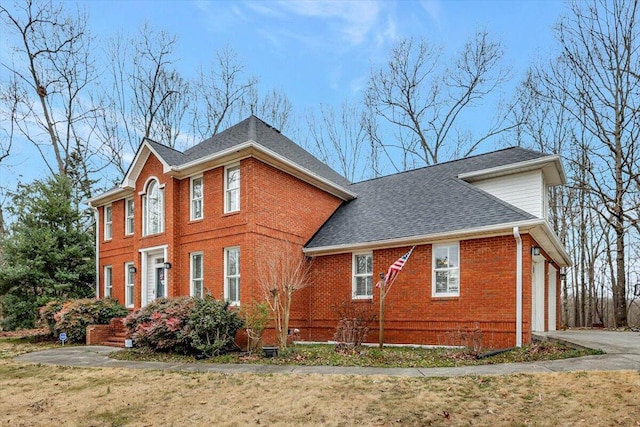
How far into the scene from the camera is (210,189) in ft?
46.2

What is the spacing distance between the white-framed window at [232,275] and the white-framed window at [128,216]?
6784mm

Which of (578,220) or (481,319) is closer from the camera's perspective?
(481,319)

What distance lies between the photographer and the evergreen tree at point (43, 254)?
17859 mm

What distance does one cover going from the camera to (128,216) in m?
18.2

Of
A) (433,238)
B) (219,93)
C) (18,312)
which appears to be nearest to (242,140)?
(433,238)

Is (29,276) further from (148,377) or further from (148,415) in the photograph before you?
(148,415)

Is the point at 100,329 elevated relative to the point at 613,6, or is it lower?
lower

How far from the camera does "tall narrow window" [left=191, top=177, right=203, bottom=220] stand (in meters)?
14.7

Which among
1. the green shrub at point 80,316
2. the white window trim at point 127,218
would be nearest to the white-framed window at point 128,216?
the white window trim at point 127,218

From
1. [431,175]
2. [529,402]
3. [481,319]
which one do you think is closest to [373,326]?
[481,319]

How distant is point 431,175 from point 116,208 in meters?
13.7

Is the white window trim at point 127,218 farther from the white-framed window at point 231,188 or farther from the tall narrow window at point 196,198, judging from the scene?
the white-framed window at point 231,188

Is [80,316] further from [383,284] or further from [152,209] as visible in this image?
[383,284]

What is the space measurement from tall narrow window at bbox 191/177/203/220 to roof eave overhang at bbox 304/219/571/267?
398 centimetres
